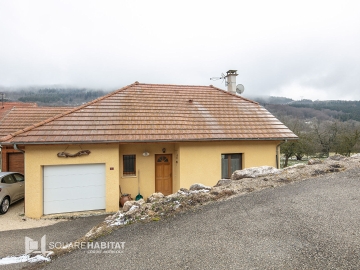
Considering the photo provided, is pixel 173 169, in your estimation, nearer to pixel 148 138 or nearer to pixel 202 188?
pixel 148 138

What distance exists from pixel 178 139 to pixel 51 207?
582 cm

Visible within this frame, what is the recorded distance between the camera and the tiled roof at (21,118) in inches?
486

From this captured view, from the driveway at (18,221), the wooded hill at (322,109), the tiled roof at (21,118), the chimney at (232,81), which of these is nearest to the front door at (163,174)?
the driveway at (18,221)

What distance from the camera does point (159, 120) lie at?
35.4 ft

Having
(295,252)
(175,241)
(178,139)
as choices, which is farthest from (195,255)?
(178,139)

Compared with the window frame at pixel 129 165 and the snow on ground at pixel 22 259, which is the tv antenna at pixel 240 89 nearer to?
the window frame at pixel 129 165

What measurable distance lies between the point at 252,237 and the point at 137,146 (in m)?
A: 7.02

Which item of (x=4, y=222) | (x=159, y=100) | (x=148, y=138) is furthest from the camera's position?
(x=159, y=100)

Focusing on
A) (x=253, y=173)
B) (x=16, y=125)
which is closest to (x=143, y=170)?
(x=253, y=173)

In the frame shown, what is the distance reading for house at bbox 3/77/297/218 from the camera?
345 inches

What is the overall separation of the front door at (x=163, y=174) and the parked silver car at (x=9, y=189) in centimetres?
623

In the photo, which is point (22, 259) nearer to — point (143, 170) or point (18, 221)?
point (18, 221)

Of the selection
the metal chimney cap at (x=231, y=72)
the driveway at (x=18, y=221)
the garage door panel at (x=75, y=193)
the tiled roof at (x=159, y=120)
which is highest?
the metal chimney cap at (x=231, y=72)

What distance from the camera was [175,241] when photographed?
4652mm
